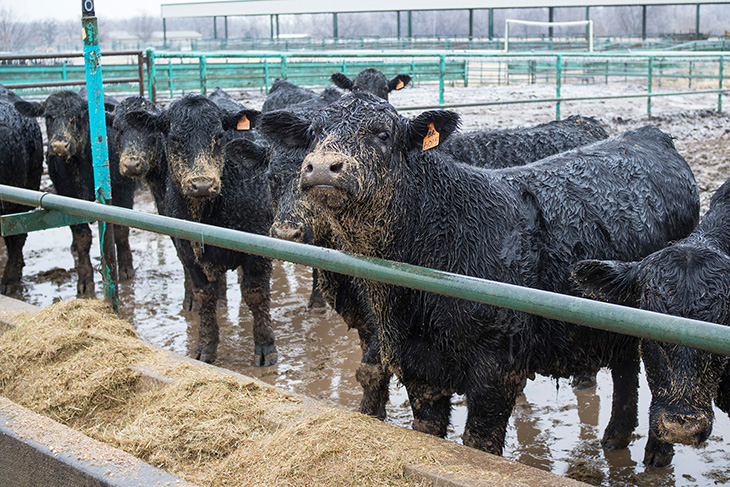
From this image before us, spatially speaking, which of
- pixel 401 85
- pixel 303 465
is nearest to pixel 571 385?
pixel 303 465

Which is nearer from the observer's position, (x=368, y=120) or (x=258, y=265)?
(x=368, y=120)

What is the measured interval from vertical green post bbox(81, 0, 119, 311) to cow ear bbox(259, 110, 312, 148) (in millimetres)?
1660

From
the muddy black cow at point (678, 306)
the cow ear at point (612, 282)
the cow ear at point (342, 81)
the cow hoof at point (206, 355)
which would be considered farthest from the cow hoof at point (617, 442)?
the cow ear at point (342, 81)

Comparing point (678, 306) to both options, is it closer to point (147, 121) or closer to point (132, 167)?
point (147, 121)

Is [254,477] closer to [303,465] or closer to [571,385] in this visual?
[303,465]

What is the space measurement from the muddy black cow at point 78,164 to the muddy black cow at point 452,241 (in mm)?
4625

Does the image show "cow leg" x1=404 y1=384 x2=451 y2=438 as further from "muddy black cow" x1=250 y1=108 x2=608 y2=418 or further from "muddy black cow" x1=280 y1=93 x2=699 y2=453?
"muddy black cow" x1=250 y1=108 x2=608 y2=418

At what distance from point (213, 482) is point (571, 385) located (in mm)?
2966

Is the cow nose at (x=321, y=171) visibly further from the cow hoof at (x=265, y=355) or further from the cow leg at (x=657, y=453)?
the cow hoof at (x=265, y=355)

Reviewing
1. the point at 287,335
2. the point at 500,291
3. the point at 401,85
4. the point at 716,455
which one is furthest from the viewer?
the point at 401,85

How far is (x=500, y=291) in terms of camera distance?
2.15 metres

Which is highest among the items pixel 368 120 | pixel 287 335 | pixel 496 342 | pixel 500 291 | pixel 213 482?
pixel 368 120

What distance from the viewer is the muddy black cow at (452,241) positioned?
10.3ft

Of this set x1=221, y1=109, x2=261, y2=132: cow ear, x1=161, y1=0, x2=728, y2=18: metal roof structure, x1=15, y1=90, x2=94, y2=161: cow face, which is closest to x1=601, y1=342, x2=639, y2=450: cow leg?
x1=221, y1=109, x2=261, y2=132: cow ear
